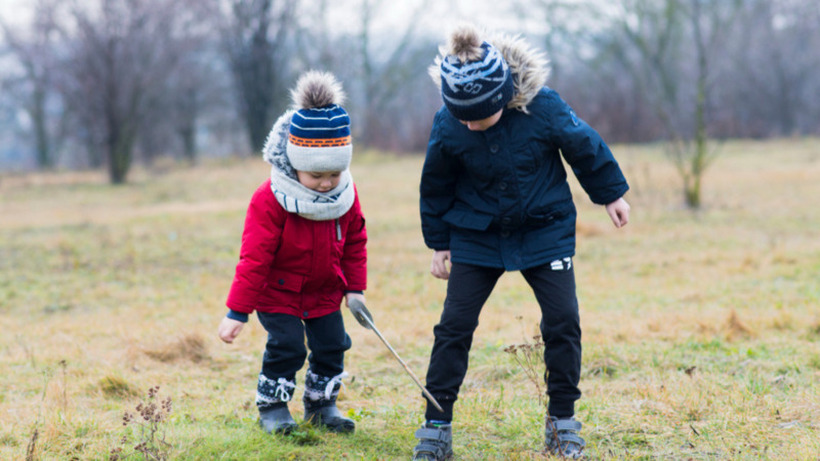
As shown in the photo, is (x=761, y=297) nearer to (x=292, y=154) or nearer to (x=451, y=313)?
(x=451, y=313)

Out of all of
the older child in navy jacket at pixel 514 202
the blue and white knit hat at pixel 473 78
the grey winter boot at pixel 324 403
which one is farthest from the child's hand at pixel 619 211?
the grey winter boot at pixel 324 403

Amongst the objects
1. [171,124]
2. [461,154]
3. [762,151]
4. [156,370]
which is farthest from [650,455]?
[171,124]

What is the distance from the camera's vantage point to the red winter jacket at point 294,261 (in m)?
2.95

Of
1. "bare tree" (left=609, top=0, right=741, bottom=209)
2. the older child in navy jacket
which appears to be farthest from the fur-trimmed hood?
"bare tree" (left=609, top=0, right=741, bottom=209)

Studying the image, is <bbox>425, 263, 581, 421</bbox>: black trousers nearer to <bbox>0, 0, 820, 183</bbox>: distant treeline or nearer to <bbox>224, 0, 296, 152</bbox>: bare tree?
<bbox>0, 0, 820, 183</bbox>: distant treeline

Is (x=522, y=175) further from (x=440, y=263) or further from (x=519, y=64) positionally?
(x=440, y=263)

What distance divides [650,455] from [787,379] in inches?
52.0

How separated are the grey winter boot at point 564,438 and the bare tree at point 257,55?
25.7 meters

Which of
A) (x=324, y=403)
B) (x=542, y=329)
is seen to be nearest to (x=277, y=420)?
(x=324, y=403)

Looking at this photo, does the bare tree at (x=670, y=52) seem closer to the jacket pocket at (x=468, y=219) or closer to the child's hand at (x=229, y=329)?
the jacket pocket at (x=468, y=219)

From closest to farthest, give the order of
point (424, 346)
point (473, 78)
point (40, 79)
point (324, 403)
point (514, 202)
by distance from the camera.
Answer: point (473, 78)
point (514, 202)
point (324, 403)
point (424, 346)
point (40, 79)

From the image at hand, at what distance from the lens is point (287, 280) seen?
121 inches

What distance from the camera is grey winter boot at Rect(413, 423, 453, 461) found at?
2.86 meters

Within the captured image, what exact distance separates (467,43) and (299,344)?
1347 millimetres
